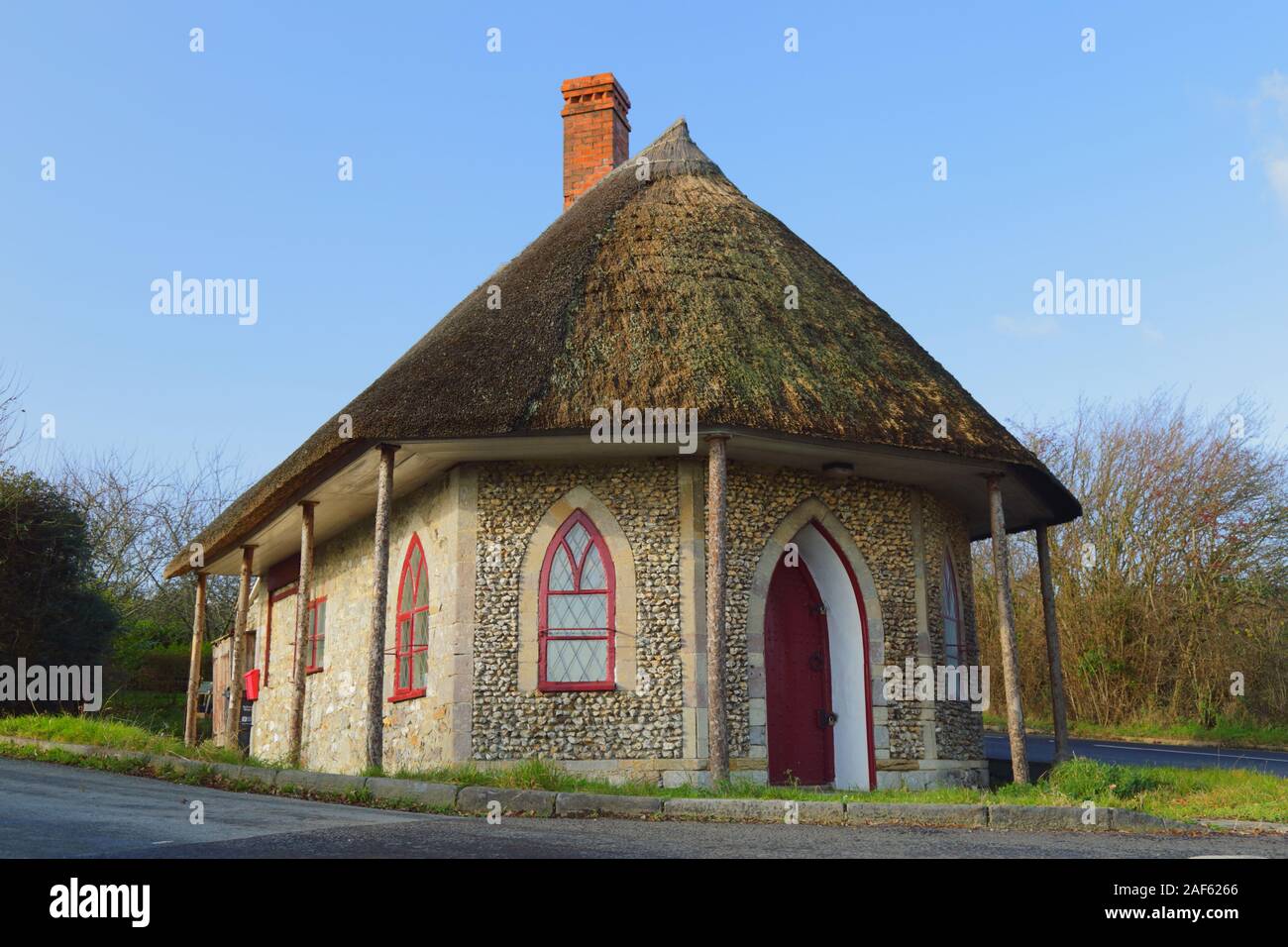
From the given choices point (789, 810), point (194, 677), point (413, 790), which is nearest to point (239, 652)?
point (194, 677)

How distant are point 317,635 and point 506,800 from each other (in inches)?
339

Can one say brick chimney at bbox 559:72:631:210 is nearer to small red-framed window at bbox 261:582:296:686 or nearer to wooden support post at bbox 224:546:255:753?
wooden support post at bbox 224:546:255:753

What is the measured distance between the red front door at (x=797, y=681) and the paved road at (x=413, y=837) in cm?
424

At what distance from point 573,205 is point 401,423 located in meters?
6.20

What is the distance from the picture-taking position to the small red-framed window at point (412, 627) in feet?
44.4

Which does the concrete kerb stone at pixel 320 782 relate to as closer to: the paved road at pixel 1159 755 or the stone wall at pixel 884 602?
the stone wall at pixel 884 602

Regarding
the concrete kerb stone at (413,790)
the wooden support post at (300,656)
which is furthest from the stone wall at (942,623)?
the wooden support post at (300,656)

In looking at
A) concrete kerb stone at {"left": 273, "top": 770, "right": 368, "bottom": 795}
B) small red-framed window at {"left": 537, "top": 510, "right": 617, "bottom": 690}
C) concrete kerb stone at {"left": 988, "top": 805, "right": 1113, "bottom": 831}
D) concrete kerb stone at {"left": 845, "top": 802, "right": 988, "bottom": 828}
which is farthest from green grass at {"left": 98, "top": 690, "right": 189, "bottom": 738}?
concrete kerb stone at {"left": 988, "top": 805, "right": 1113, "bottom": 831}

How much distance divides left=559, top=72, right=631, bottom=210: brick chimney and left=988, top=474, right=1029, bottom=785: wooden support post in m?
8.78

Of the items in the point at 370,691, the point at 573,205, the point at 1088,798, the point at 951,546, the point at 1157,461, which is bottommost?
the point at 1088,798

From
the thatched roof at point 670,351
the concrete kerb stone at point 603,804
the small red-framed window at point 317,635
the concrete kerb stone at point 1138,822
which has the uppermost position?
the thatched roof at point 670,351
